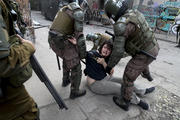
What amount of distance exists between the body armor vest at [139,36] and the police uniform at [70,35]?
0.60m

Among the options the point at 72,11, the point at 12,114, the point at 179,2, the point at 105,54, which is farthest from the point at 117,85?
the point at 179,2

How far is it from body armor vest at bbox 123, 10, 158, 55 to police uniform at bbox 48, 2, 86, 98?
600 mm

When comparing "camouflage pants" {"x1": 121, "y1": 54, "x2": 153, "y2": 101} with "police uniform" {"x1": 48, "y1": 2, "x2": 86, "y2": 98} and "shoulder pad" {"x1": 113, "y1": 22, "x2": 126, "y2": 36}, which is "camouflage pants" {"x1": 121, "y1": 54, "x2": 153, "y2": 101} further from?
"police uniform" {"x1": 48, "y1": 2, "x2": 86, "y2": 98}

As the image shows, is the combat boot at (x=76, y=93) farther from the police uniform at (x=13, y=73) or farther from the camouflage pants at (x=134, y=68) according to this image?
the police uniform at (x=13, y=73)

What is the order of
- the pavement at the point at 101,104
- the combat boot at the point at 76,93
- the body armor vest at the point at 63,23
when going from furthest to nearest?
the combat boot at the point at 76,93 → the pavement at the point at 101,104 → the body armor vest at the point at 63,23

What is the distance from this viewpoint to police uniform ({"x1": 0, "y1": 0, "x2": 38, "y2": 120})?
802 mm

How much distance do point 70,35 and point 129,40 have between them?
83 cm

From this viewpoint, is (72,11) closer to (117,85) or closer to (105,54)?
(105,54)

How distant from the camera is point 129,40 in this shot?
187 cm

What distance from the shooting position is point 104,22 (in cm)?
1187

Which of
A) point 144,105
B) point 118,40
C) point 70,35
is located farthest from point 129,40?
point 144,105

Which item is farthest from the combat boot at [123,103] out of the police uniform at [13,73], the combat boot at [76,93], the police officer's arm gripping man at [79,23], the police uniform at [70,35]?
the police uniform at [13,73]

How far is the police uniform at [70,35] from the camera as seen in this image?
1.80m

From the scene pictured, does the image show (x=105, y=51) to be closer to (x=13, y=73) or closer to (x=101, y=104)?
(x=101, y=104)
